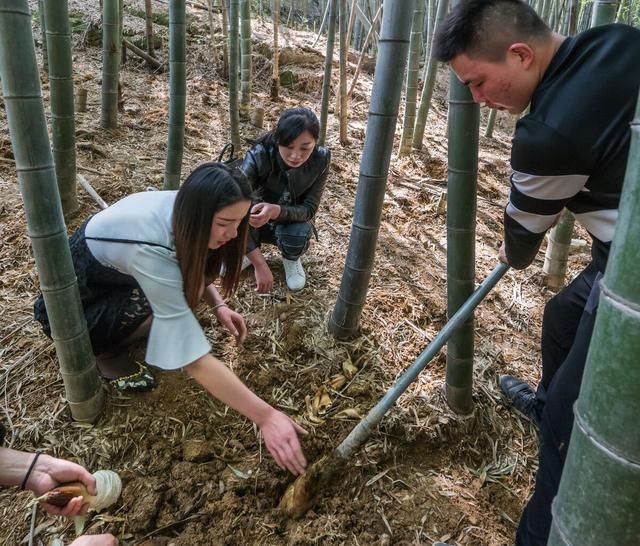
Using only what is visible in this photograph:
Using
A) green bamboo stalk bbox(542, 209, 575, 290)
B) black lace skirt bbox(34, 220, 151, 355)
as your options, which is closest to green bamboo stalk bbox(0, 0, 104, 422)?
black lace skirt bbox(34, 220, 151, 355)

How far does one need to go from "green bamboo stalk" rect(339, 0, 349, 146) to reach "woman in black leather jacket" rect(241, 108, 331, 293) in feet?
8.72

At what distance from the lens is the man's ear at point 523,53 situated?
1175 millimetres

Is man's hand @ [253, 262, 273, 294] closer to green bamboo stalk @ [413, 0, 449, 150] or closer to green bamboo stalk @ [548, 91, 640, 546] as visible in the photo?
green bamboo stalk @ [548, 91, 640, 546]

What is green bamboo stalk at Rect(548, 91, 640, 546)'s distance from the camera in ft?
1.57

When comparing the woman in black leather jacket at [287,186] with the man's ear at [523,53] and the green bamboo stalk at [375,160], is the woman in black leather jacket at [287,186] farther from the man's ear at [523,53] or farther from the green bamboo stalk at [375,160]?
the man's ear at [523,53]

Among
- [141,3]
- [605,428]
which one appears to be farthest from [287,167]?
[141,3]

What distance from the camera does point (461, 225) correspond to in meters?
1.70

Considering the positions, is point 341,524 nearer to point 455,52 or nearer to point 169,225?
point 169,225

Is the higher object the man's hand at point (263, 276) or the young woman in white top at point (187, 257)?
the young woman in white top at point (187, 257)

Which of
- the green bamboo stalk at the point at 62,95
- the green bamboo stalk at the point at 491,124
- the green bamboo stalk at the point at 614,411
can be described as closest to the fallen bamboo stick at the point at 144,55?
the green bamboo stalk at the point at 62,95

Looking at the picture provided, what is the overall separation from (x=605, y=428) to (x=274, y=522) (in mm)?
1366

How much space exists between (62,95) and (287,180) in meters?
1.31

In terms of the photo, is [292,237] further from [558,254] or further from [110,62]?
[110,62]

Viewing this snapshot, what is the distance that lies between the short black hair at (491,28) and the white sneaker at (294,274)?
1.65 m
